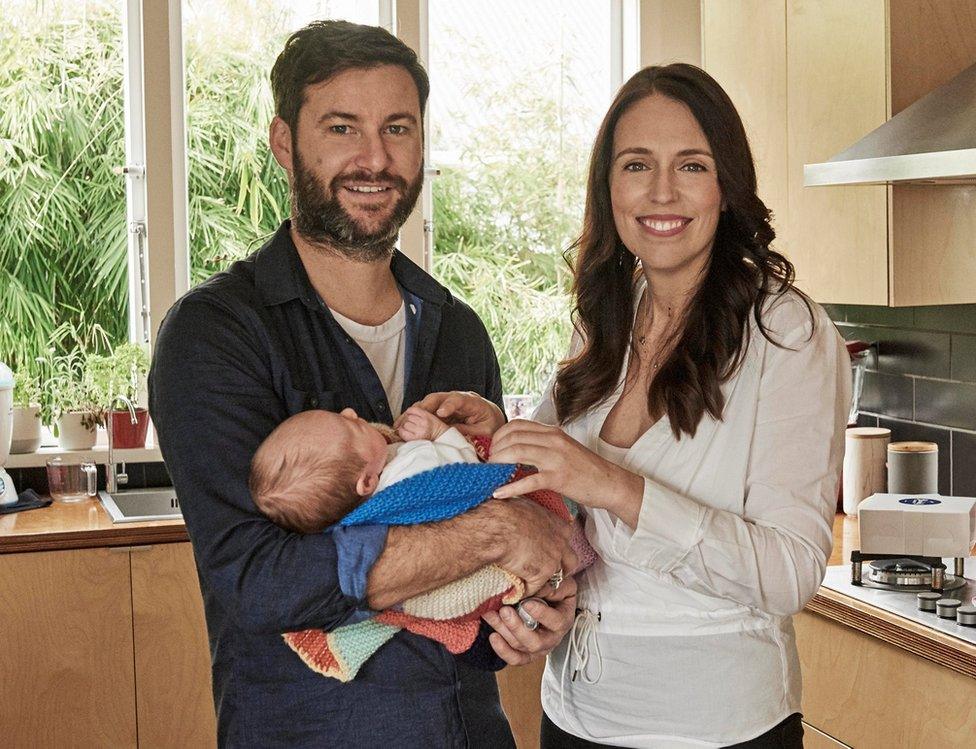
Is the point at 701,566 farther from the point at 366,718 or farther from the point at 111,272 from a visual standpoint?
the point at 111,272

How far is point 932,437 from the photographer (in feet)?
11.4

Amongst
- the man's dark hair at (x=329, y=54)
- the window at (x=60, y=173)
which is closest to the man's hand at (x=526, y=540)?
the man's dark hair at (x=329, y=54)

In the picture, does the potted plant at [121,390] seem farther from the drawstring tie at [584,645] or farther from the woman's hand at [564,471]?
the woman's hand at [564,471]

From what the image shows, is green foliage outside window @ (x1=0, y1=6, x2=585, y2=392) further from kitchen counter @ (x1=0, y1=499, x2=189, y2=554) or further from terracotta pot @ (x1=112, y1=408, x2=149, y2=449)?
kitchen counter @ (x1=0, y1=499, x2=189, y2=554)

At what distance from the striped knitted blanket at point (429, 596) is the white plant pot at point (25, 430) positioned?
257 cm

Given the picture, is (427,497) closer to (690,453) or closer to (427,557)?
(427,557)

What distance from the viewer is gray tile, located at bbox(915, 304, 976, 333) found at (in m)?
3.27

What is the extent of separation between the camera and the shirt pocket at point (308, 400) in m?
1.84

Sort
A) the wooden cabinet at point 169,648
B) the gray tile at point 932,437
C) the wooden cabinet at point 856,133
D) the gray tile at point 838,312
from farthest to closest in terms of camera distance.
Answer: the gray tile at point 838,312
the wooden cabinet at point 169,648
the gray tile at point 932,437
the wooden cabinet at point 856,133

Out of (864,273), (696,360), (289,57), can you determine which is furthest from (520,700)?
(289,57)

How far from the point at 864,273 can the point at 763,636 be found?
1.57 m

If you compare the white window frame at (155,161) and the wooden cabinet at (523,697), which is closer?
the wooden cabinet at (523,697)

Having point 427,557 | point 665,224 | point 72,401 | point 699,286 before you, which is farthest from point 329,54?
point 72,401

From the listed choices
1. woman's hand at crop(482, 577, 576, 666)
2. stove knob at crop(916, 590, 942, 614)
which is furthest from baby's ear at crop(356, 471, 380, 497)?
stove knob at crop(916, 590, 942, 614)
